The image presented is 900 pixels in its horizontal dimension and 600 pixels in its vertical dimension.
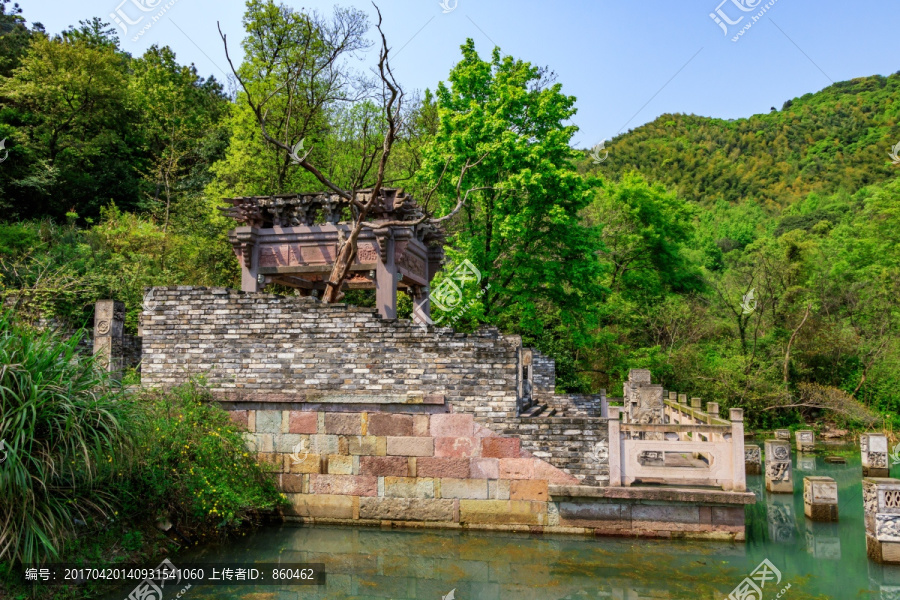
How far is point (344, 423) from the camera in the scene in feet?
31.4

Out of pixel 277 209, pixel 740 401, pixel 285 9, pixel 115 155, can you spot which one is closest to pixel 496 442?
pixel 277 209

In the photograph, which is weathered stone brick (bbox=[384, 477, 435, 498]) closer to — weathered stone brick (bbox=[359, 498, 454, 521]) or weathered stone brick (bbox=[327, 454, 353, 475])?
weathered stone brick (bbox=[359, 498, 454, 521])

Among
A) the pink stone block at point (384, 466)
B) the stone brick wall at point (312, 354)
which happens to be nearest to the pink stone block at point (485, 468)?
the stone brick wall at point (312, 354)

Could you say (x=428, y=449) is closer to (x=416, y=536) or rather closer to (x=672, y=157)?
(x=416, y=536)

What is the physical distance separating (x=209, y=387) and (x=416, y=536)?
151 inches

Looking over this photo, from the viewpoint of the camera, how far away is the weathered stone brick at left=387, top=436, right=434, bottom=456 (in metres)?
9.38

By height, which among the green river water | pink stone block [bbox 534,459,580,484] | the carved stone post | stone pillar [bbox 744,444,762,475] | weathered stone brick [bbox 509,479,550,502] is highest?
the carved stone post

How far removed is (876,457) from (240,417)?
1315 cm

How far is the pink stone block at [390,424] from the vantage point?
371 inches

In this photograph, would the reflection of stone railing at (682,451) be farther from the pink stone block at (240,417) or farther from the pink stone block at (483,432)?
the pink stone block at (240,417)

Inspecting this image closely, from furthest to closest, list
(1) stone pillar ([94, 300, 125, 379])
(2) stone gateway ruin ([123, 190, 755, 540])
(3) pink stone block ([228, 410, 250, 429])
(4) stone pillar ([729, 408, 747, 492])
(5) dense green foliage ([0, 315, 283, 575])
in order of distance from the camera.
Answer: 1. (1) stone pillar ([94, 300, 125, 379])
2. (3) pink stone block ([228, 410, 250, 429])
3. (2) stone gateway ruin ([123, 190, 755, 540])
4. (4) stone pillar ([729, 408, 747, 492])
5. (5) dense green foliage ([0, 315, 283, 575])

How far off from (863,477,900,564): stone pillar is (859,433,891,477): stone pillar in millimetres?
6668

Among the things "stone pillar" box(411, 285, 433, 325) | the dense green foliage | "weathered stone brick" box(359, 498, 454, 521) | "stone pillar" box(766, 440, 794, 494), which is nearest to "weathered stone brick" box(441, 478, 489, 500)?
"weathered stone brick" box(359, 498, 454, 521)

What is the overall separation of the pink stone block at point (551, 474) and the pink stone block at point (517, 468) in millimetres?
71
